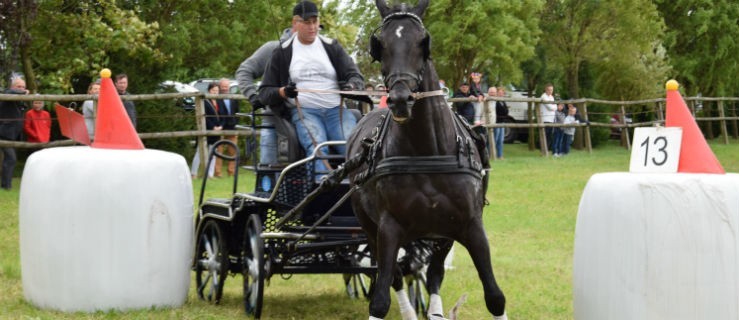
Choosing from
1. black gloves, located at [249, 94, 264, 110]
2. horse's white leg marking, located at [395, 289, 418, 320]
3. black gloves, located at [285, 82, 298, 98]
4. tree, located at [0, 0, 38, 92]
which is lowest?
horse's white leg marking, located at [395, 289, 418, 320]

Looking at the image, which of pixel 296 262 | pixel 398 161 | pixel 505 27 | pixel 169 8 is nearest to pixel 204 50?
pixel 169 8

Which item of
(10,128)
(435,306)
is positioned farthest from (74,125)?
(10,128)

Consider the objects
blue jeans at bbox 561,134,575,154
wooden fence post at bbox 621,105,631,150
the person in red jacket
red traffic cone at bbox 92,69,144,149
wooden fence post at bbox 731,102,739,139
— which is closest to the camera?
red traffic cone at bbox 92,69,144,149

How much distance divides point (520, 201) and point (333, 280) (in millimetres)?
6639

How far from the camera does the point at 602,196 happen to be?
614 cm

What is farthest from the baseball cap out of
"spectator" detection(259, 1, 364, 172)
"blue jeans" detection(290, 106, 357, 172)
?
"blue jeans" detection(290, 106, 357, 172)

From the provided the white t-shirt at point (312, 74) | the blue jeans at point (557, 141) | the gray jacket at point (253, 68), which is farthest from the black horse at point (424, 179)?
the blue jeans at point (557, 141)

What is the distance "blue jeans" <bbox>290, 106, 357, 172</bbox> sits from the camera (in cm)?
833

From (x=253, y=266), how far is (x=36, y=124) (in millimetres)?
10309

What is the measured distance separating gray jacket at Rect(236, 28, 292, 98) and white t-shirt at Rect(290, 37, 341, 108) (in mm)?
290

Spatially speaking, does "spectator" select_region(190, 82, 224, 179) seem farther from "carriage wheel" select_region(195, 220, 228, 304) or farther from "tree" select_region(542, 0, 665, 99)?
"tree" select_region(542, 0, 665, 99)

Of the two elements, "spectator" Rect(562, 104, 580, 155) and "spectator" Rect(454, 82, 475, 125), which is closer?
"spectator" Rect(454, 82, 475, 125)

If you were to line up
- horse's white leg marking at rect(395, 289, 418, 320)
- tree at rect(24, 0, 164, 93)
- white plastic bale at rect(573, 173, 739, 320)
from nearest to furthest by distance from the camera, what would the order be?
white plastic bale at rect(573, 173, 739, 320), horse's white leg marking at rect(395, 289, 418, 320), tree at rect(24, 0, 164, 93)

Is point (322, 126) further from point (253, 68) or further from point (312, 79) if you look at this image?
point (253, 68)
